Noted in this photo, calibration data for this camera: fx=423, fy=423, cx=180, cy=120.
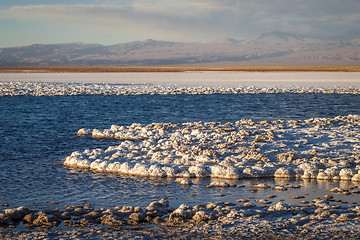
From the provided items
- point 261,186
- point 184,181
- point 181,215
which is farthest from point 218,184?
point 181,215

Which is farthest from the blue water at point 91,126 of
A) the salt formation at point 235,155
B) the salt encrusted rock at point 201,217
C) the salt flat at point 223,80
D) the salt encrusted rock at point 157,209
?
the salt flat at point 223,80

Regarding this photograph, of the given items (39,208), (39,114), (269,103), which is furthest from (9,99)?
(39,208)

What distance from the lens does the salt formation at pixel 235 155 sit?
1065cm

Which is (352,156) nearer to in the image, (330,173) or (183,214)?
(330,173)

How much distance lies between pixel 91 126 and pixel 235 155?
9.20m

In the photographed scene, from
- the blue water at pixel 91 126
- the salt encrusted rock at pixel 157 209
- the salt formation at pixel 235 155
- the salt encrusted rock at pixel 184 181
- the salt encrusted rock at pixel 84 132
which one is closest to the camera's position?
the salt encrusted rock at pixel 157 209

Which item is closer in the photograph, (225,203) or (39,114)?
(225,203)

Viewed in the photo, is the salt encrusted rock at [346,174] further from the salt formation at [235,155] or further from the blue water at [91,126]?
the blue water at [91,126]

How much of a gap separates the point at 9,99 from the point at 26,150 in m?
19.8

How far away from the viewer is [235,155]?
1198cm

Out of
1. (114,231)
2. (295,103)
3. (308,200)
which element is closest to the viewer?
(114,231)

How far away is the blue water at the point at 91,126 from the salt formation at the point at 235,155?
622mm

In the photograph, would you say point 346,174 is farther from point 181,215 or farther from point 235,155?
point 181,215

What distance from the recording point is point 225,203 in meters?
8.30
